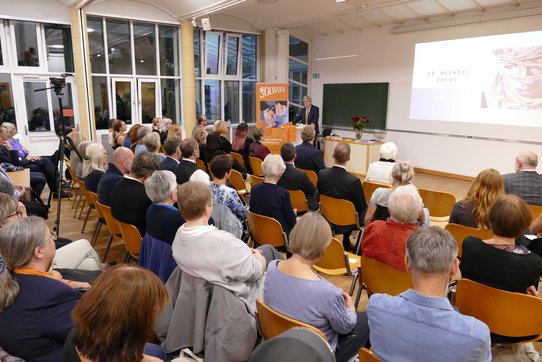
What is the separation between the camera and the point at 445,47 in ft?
27.8

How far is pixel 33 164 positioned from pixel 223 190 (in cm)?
465

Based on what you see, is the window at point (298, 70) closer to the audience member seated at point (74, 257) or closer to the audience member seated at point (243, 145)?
the audience member seated at point (243, 145)

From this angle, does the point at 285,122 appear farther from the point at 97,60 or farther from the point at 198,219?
the point at 198,219

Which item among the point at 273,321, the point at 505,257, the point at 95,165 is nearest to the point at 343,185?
the point at 505,257

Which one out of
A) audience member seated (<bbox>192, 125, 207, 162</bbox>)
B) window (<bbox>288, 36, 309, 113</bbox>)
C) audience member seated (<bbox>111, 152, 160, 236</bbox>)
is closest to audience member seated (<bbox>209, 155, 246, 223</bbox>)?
audience member seated (<bbox>111, 152, 160, 236</bbox>)

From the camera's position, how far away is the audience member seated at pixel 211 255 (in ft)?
6.50

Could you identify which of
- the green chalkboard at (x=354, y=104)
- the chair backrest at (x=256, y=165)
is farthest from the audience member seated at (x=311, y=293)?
the green chalkboard at (x=354, y=104)

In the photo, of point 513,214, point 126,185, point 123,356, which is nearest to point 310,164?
point 126,185

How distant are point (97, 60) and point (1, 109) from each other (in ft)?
7.50

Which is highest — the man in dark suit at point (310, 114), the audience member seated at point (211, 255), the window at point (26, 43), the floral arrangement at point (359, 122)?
the window at point (26, 43)

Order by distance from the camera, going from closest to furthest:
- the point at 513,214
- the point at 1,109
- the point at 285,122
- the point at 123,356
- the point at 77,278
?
the point at 123,356, the point at 513,214, the point at 77,278, the point at 1,109, the point at 285,122

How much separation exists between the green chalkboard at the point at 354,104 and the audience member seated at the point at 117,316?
9800mm

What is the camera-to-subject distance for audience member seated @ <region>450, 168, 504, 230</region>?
9.45ft

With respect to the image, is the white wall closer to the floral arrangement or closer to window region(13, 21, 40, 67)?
the floral arrangement
